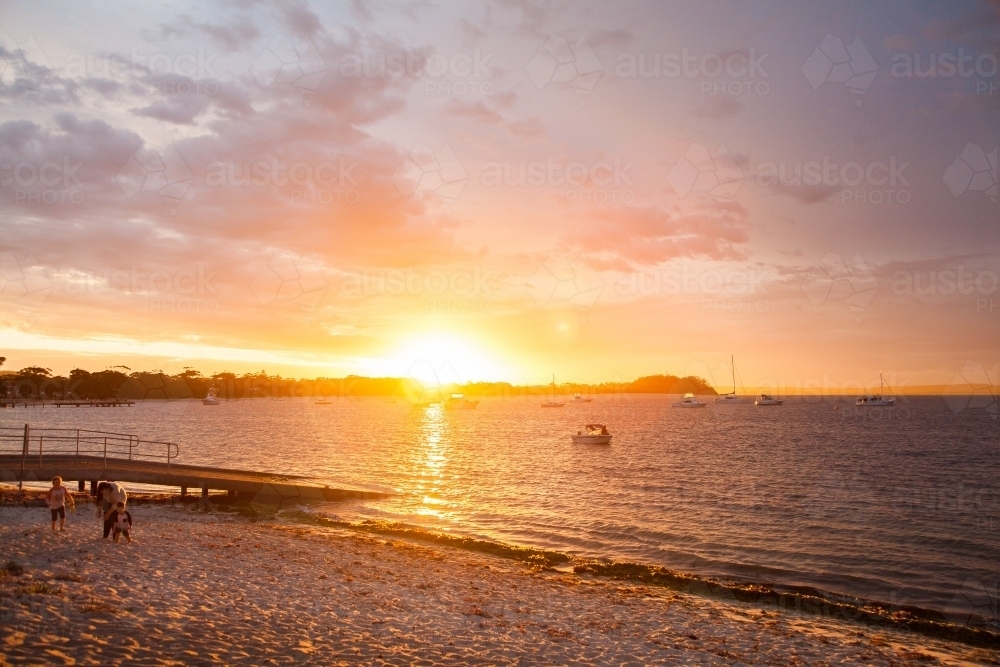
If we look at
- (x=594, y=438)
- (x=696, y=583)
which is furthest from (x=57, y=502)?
(x=594, y=438)

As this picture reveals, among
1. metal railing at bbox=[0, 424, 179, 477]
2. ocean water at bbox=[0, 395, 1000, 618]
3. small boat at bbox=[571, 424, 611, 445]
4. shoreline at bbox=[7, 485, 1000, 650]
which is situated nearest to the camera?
shoreline at bbox=[7, 485, 1000, 650]

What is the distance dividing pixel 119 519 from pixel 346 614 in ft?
31.2

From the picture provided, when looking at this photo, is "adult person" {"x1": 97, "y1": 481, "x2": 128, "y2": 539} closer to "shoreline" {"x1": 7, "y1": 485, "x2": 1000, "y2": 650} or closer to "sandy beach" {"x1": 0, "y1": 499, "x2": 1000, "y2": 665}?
"sandy beach" {"x1": 0, "y1": 499, "x2": 1000, "y2": 665}

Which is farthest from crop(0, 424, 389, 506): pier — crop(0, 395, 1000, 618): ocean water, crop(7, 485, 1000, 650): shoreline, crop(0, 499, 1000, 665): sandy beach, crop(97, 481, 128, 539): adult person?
crop(97, 481, 128, 539): adult person

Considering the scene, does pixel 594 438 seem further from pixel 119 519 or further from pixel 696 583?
pixel 119 519

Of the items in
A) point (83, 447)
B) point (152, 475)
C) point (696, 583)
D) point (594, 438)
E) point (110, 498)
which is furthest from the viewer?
point (594, 438)

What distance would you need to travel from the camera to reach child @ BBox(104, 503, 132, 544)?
65.7 ft

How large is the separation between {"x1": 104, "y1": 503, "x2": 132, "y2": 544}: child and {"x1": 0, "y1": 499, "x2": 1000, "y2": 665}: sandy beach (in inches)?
Result: 21.5

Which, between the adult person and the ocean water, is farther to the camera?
the ocean water

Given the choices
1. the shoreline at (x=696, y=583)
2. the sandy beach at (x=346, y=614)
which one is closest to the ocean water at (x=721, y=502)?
the shoreline at (x=696, y=583)

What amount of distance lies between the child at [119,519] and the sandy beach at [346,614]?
0.54 meters

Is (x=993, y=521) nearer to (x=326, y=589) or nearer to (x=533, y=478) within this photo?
(x=533, y=478)

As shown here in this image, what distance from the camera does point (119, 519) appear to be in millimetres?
20109

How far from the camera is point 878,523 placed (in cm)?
3481
